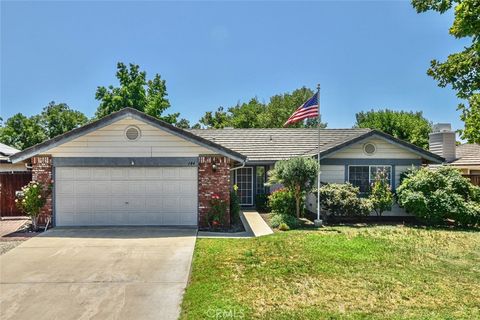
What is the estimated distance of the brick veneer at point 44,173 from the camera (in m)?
12.2

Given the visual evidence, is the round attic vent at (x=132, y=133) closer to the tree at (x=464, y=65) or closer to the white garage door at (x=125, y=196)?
the white garage door at (x=125, y=196)

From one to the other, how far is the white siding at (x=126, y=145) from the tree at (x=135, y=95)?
24.9m

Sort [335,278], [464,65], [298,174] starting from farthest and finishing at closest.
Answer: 1. [298,174]
2. [335,278]
3. [464,65]

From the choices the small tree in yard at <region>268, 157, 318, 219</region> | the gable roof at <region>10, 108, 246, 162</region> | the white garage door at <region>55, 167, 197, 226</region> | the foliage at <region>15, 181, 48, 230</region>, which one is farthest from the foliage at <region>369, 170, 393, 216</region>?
the foliage at <region>15, 181, 48, 230</region>

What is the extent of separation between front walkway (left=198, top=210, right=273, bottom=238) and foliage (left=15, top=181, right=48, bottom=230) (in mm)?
5858

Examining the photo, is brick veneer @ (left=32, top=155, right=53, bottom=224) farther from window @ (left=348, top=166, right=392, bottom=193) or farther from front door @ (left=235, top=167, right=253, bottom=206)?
window @ (left=348, top=166, right=392, bottom=193)

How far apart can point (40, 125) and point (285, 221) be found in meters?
38.7

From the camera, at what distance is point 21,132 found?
126 feet

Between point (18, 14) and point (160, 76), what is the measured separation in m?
29.0

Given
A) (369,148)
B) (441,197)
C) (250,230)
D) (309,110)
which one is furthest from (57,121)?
(441,197)

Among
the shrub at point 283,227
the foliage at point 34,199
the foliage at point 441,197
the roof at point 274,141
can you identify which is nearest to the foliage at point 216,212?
the shrub at point 283,227

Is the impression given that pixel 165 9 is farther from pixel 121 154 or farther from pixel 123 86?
pixel 123 86

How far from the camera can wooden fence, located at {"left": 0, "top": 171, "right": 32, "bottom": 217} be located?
13938 mm

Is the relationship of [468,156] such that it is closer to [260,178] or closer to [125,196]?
[260,178]
